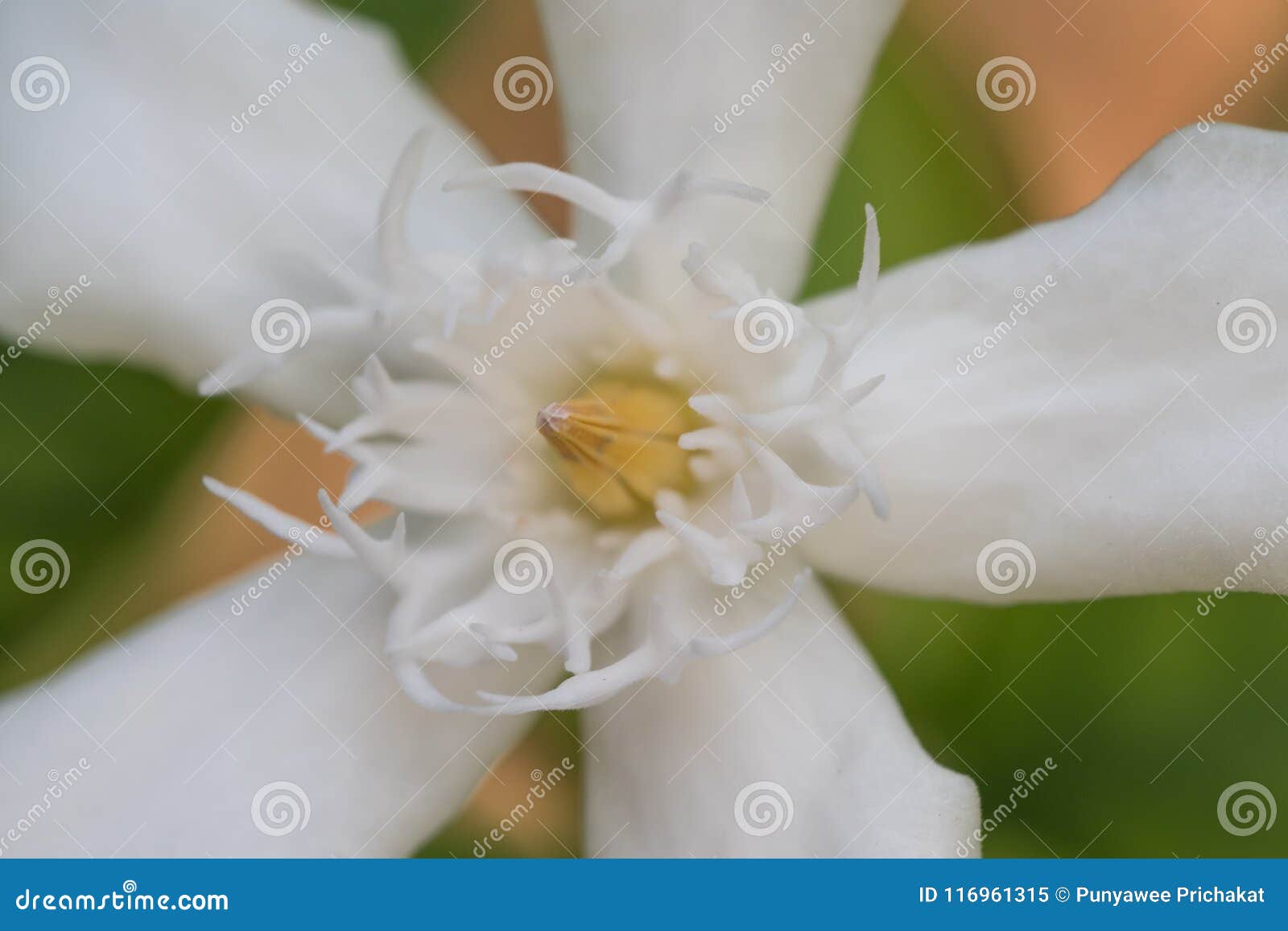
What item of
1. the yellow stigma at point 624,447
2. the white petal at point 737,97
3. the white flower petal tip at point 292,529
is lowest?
the white flower petal tip at point 292,529

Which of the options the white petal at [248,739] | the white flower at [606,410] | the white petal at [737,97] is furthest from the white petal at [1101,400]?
the white petal at [248,739]

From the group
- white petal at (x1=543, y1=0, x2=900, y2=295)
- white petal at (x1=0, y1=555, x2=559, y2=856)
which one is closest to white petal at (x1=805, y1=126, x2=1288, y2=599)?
white petal at (x1=543, y1=0, x2=900, y2=295)

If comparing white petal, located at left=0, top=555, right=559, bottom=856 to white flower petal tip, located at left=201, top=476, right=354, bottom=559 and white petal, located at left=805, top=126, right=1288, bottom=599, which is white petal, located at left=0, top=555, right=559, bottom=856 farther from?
white petal, located at left=805, top=126, right=1288, bottom=599

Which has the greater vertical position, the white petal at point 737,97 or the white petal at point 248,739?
the white petal at point 737,97

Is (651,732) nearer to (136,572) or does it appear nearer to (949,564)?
(949,564)

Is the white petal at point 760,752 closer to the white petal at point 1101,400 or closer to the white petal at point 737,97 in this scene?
the white petal at point 1101,400

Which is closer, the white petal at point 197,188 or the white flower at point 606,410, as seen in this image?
the white flower at point 606,410
